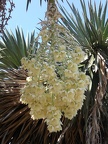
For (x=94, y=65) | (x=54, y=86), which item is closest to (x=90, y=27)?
(x=94, y=65)

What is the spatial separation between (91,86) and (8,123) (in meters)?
1.06

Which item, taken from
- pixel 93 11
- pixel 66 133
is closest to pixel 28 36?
pixel 93 11

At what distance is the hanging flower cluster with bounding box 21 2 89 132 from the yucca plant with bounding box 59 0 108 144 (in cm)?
146

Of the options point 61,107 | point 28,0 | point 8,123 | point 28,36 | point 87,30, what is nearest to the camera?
point 61,107

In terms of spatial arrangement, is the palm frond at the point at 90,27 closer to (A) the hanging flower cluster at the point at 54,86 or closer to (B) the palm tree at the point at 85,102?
(B) the palm tree at the point at 85,102

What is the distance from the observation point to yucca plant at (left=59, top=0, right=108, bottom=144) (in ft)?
10.9

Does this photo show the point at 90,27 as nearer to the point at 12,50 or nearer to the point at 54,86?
the point at 12,50

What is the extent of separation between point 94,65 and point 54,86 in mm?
2222

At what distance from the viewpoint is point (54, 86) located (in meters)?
1.63

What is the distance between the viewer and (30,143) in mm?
3846

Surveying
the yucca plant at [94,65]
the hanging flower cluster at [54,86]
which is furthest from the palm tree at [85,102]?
the hanging flower cluster at [54,86]

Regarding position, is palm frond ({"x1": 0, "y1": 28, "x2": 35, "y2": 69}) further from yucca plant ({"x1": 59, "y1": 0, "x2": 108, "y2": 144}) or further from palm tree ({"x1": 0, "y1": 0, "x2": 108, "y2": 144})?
yucca plant ({"x1": 59, "y1": 0, "x2": 108, "y2": 144})

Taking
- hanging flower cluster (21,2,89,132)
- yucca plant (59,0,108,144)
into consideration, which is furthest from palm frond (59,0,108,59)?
hanging flower cluster (21,2,89,132)

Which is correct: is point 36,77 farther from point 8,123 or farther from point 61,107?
point 8,123
